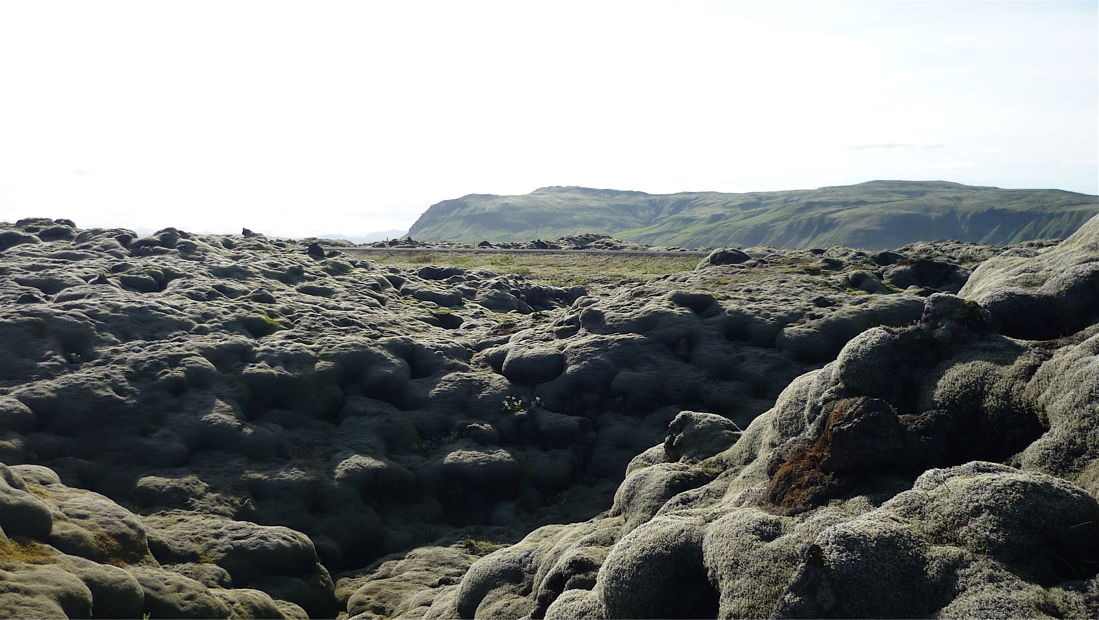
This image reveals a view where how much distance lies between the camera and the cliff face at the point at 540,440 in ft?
40.6

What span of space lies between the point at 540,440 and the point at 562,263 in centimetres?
7428

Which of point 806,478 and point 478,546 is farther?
point 478,546

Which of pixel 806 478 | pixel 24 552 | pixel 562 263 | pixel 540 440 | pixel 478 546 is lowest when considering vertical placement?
pixel 478 546

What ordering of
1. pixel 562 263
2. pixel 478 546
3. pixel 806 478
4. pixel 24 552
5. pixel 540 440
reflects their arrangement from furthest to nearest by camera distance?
1. pixel 562 263
2. pixel 540 440
3. pixel 478 546
4. pixel 24 552
5. pixel 806 478

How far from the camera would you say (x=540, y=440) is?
34.3m

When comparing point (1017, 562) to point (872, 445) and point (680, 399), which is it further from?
point (680, 399)

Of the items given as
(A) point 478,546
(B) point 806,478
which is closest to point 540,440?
(A) point 478,546

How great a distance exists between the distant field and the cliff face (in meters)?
34.7

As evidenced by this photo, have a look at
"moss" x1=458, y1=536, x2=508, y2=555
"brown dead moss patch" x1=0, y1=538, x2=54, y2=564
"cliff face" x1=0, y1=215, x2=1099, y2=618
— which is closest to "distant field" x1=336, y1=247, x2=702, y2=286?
"cliff face" x1=0, y1=215, x2=1099, y2=618

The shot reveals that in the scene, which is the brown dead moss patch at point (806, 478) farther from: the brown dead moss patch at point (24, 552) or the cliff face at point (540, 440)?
the brown dead moss patch at point (24, 552)

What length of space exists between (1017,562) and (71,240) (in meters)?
60.0

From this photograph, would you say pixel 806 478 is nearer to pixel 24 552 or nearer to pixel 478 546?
pixel 478 546

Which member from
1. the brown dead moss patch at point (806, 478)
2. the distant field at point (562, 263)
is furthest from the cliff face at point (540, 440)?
the distant field at point (562, 263)

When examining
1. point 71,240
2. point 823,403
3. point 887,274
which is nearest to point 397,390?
point 823,403
